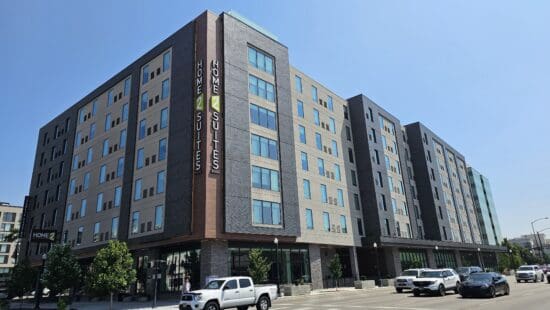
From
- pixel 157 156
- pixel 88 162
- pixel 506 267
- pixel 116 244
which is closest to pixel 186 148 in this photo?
pixel 157 156

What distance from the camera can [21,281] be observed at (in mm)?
40906

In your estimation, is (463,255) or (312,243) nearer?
(312,243)

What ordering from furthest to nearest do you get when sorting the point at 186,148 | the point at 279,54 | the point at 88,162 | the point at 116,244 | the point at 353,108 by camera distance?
1. the point at 353,108
2. the point at 88,162
3. the point at 279,54
4. the point at 186,148
5. the point at 116,244

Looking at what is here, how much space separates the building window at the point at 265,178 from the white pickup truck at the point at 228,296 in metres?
13.7

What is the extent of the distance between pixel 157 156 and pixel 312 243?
60.7 ft

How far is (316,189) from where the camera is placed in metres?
42.6

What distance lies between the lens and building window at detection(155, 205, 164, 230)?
32931 millimetres

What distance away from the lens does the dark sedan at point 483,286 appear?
888 inches

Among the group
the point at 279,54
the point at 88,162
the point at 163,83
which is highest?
the point at 279,54

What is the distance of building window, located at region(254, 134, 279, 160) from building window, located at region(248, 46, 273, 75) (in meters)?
8.09

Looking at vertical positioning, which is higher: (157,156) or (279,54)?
(279,54)

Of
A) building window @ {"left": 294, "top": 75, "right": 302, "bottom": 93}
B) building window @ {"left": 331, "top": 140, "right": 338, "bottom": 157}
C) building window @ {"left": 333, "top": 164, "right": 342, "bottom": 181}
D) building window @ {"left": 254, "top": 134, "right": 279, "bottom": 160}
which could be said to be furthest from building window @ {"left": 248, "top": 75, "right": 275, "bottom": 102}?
building window @ {"left": 333, "top": 164, "right": 342, "bottom": 181}

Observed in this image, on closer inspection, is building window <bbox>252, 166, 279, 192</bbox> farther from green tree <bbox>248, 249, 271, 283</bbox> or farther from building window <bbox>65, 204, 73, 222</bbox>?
building window <bbox>65, 204, 73, 222</bbox>

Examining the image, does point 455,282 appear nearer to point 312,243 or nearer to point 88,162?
point 312,243
